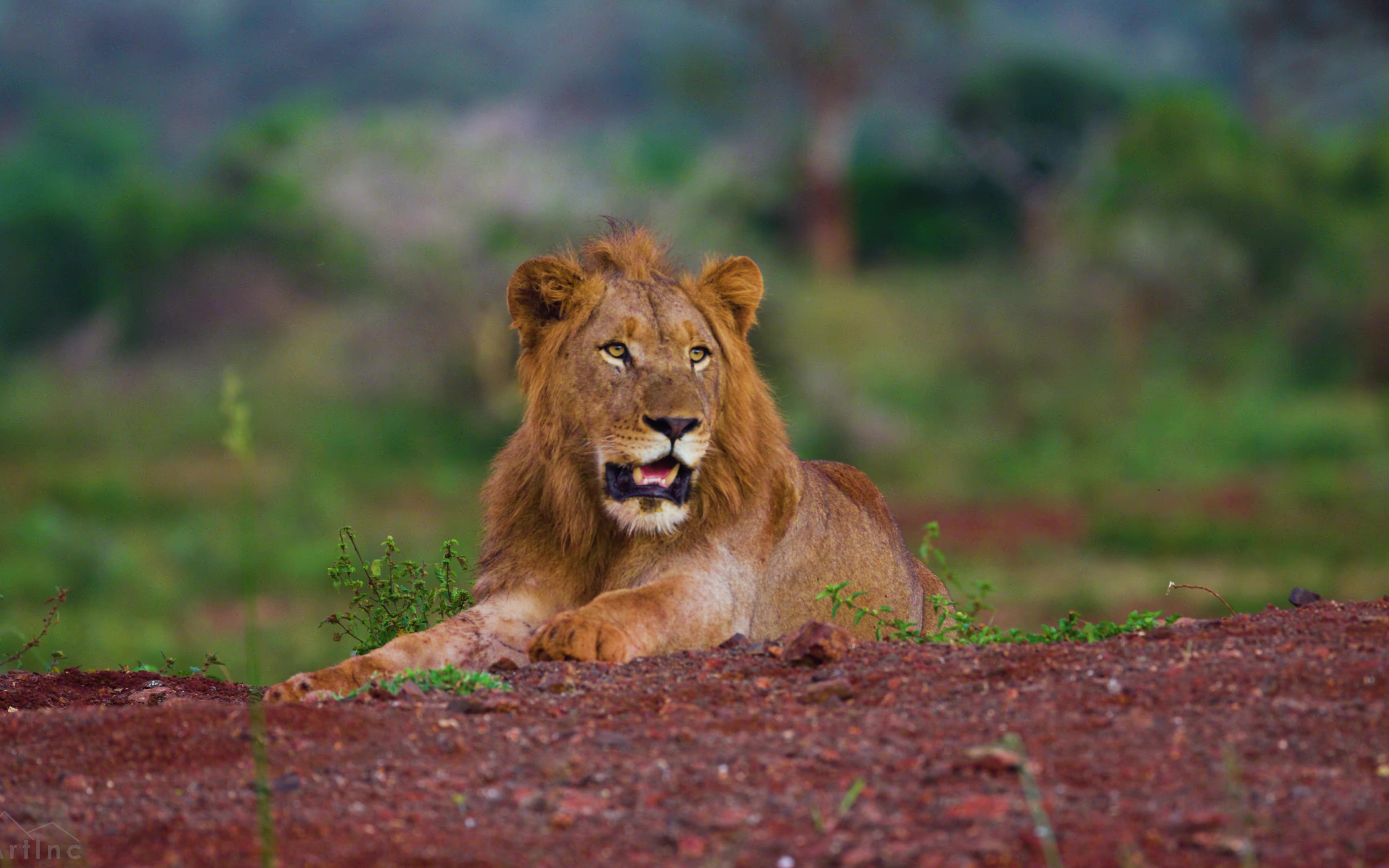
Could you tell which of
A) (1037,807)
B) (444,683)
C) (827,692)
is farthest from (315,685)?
(1037,807)

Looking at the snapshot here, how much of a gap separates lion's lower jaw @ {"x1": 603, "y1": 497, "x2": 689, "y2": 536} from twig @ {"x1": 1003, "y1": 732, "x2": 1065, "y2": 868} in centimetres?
215

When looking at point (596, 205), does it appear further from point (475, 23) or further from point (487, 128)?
point (475, 23)

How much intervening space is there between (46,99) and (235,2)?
600 centimetres

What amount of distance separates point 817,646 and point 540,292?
1893mm

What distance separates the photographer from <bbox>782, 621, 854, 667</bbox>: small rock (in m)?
4.82

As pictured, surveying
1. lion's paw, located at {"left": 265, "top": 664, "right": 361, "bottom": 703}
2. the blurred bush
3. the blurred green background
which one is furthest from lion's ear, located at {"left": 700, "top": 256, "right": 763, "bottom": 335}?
the blurred bush

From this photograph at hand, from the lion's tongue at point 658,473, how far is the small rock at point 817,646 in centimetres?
99

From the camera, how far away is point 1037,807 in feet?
10.8

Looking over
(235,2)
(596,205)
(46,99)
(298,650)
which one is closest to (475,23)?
(235,2)

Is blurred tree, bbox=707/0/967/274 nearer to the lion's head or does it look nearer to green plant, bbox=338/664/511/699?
the lion's head

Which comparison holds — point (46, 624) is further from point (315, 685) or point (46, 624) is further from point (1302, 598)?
point (1302, 598)

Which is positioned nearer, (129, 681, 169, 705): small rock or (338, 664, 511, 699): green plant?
(338, 664, 511, 699): green plant

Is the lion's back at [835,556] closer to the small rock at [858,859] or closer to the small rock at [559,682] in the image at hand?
the small rock at [559,682]

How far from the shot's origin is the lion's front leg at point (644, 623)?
5.17 meters
